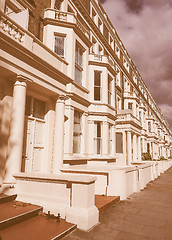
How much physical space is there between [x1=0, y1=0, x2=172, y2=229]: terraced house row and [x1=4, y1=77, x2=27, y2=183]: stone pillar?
0.03 metres

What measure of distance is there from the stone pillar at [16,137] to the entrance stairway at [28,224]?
2.75 ft

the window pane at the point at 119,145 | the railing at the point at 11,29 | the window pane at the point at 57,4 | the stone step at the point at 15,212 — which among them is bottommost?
the stone step at the point at 15,212

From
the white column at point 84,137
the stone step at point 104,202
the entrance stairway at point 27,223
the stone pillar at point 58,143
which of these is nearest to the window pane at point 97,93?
the white column at point 84,137

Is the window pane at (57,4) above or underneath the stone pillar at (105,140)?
above

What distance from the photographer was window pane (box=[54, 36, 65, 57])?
32.3 feet

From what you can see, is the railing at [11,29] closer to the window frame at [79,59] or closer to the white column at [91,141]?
the window frame at [79,59]

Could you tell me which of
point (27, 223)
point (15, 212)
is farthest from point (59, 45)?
point (27, 223)

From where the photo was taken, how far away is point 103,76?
13789mm

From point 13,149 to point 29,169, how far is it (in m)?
1.83

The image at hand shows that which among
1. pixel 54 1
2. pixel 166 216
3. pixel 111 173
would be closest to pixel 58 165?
pixel 111 173

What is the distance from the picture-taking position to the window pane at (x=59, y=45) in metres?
9.84

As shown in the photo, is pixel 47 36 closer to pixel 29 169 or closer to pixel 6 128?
pixel 6 128

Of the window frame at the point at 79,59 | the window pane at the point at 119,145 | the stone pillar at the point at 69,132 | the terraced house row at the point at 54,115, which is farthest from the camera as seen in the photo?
the window pane at the point at 119,145

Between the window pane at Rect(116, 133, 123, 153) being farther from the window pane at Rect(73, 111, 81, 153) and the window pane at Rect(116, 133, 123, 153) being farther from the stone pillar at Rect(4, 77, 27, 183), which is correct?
the stone pillar at Rect(4, 77, 27, 183)
